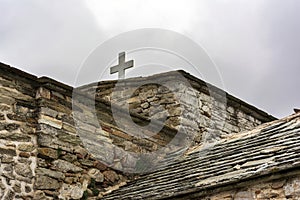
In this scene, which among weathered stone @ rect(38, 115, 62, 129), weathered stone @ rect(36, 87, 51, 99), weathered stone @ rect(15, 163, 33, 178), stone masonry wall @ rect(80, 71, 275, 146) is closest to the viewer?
weathered stone @ rect(15, 163, 33, 178)

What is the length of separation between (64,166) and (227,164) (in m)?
2.15

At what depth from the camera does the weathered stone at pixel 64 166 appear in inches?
258

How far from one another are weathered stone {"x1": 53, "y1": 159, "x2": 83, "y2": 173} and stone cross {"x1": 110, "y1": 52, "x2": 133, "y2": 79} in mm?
2895

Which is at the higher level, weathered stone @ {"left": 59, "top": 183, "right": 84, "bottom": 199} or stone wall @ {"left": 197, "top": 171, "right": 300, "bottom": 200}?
weathered stone @ {"left": 59, "top": 183, "right": 84, "bottom": 199}

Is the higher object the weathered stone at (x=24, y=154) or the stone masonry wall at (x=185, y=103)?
the stone masonry wall at (x=185, y=103)

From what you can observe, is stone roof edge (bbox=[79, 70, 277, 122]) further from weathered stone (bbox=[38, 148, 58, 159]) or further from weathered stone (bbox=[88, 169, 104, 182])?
weathered stone (bbox=[38, 148, 58, 159])

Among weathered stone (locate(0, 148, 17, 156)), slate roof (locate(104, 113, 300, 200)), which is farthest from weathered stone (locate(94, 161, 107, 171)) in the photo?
weathered stone (locate(0, 148, 17, 156))

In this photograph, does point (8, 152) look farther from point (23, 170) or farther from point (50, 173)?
point (50, 173)

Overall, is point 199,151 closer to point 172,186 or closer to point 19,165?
point 172,186

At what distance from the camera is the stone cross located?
920 centimetres

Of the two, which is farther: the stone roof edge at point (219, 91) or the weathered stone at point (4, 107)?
the stone roof edge at point (219, 91)

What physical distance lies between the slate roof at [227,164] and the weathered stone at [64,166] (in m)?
0.57

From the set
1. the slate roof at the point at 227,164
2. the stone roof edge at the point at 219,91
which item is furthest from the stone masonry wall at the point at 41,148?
the stone roof edge at the point at 219,91

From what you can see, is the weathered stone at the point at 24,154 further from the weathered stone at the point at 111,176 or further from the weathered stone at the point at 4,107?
the weathered stone at the point at 111,176
